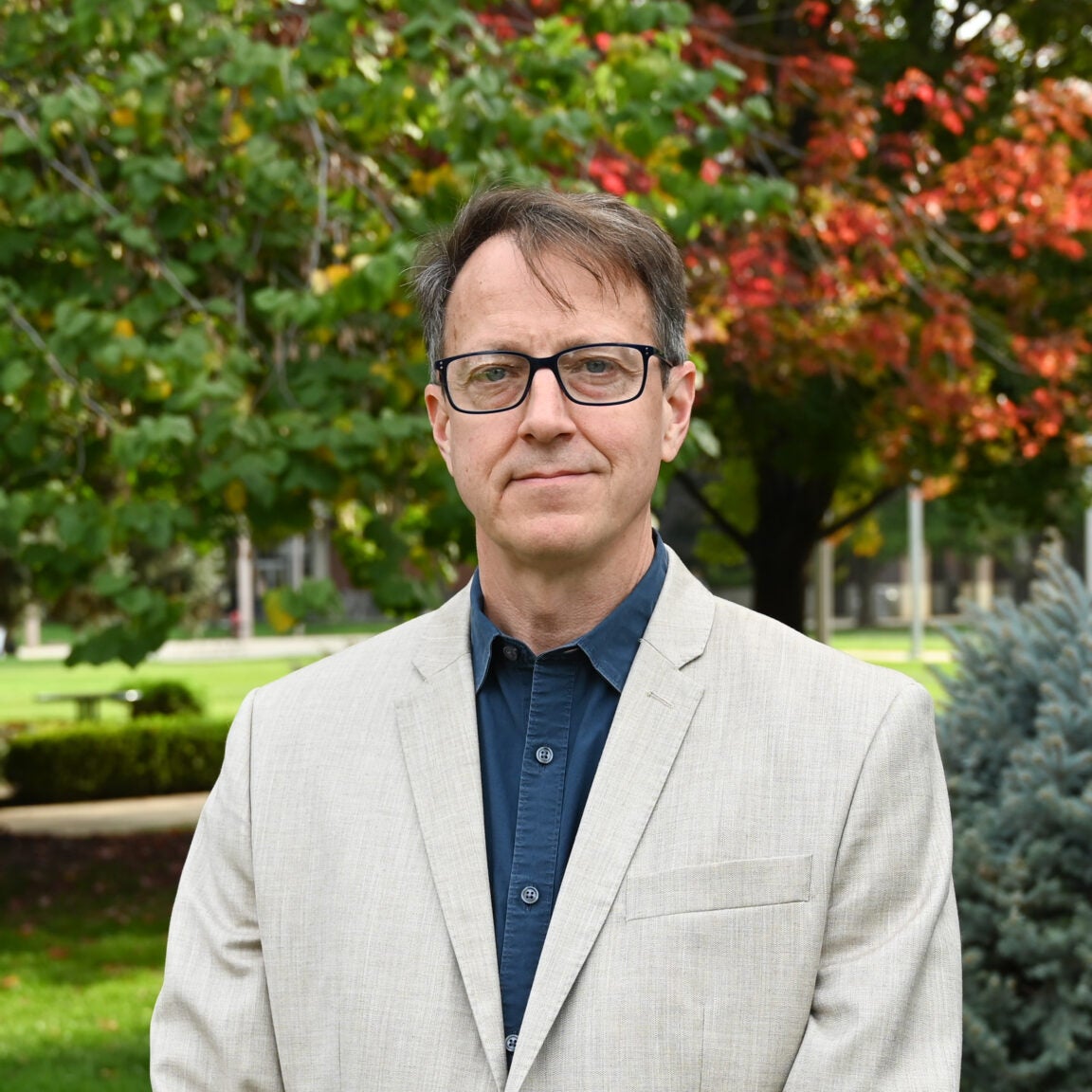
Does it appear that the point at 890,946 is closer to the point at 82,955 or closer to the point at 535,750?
the point at 535,750

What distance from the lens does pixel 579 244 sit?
1.89 meters

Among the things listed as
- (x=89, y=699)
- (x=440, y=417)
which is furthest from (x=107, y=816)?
(x=440, y=417)

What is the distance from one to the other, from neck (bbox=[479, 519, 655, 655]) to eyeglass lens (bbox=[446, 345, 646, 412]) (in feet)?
0.70

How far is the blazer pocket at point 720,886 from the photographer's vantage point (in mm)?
1788

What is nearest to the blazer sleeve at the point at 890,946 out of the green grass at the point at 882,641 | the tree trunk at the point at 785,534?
the tree trunk at the point at 785,534

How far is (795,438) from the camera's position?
12828 mm

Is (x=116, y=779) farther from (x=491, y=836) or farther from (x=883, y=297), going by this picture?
(x=491, y=836)

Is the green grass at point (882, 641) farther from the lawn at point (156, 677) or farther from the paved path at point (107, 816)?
the paved path at point (107, 816)

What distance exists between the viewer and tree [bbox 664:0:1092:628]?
9234 mm

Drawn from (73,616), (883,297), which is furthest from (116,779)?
(883,297)

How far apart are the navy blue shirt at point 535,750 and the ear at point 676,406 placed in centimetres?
16

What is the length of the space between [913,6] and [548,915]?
36.2ft

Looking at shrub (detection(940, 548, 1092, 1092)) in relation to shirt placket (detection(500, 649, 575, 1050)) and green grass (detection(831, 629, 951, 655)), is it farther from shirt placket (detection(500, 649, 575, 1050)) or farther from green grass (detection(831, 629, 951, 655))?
green grass (detection(831, 629, 951, 655))

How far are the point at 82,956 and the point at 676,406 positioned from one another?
7240 mm
